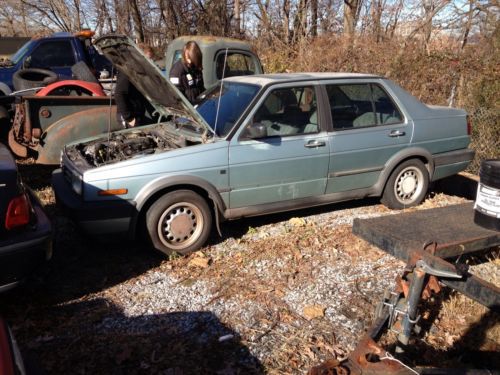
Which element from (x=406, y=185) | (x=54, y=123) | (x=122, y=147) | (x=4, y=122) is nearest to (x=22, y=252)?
(x=122, y=147)

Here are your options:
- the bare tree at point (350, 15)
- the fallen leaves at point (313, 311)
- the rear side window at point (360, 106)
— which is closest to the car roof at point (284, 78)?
the rear side window at point (360, 106)

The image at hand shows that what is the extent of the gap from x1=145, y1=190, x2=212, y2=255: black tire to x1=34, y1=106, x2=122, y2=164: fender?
7.74 ft

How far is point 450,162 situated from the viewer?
19.2 feet

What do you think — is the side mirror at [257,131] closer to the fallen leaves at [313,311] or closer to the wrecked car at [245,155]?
the wrecked car at [245,155]

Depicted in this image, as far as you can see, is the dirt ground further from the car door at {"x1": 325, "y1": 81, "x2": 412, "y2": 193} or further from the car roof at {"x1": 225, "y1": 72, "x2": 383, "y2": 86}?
the car roof at {"x1": 225, "y1": 72, "x2": 383, "y2": 86}

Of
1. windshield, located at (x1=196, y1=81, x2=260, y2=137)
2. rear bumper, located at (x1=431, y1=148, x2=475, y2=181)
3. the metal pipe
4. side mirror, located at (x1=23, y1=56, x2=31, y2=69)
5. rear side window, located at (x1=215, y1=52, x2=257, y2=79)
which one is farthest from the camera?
side mirror, located at (x1=23, y1=56, x2=31, y2=69)

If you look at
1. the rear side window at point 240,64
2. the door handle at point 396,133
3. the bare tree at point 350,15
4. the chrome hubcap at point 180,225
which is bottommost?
the chrome hubcap at point 180,225

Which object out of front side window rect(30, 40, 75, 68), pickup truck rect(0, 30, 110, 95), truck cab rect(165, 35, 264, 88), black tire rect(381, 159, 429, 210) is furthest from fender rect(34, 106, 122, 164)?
front side window rect(30, 40, 75, 68)

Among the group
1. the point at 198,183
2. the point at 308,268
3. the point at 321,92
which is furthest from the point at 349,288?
the point at 321,92

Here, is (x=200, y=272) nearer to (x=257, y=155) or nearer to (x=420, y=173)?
(x=257, y=155)

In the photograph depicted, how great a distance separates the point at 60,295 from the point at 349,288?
95.5 inches

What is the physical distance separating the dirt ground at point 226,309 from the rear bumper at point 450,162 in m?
1.67

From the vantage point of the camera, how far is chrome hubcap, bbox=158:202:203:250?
4.41 metres

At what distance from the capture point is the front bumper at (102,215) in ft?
13.4
